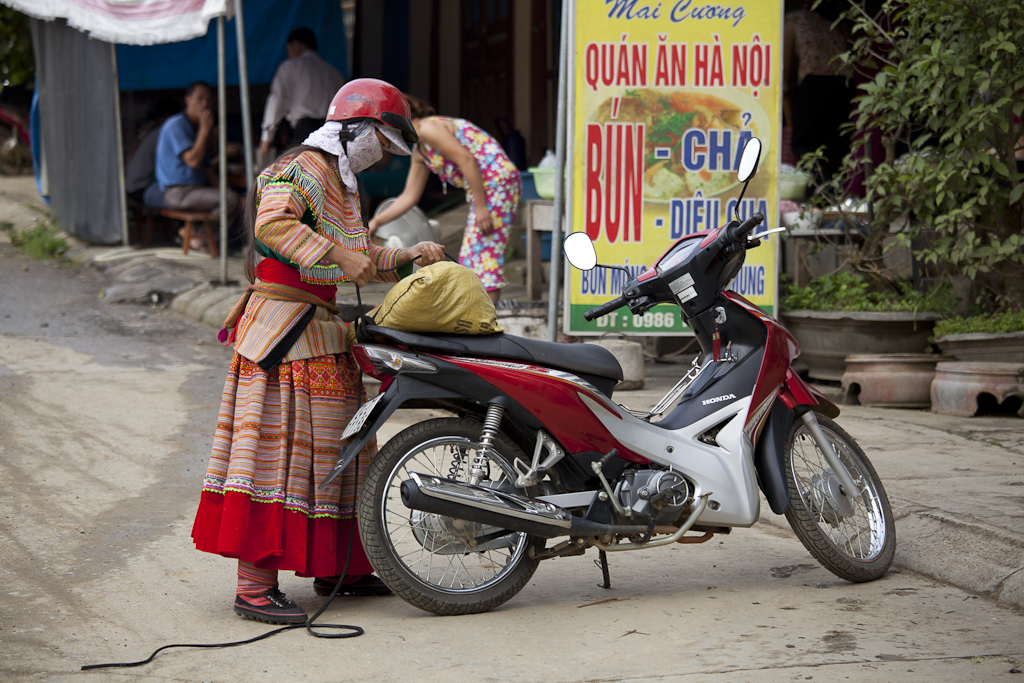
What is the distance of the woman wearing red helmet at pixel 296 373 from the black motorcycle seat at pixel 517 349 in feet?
0.76

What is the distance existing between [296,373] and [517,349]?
69 cm

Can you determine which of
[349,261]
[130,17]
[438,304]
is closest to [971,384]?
[438,304]

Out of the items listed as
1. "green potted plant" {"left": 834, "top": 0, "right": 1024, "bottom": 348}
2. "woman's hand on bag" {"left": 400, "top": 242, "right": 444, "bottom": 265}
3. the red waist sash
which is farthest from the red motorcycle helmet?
"green potted plant" {"left": 834, "top": 0, "right": 1024, "bottom": 348}

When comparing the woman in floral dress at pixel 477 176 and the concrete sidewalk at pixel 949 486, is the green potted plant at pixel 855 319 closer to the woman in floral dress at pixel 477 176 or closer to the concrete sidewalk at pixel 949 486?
the concrete sidewalk at pixel 949 486

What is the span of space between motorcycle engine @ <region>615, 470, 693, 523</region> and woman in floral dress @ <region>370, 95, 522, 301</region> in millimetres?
3080

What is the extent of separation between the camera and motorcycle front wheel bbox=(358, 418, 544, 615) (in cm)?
320

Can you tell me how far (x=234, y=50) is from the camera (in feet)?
37.9

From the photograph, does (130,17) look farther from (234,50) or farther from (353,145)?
(353,145)

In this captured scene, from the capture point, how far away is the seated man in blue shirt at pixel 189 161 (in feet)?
34.4

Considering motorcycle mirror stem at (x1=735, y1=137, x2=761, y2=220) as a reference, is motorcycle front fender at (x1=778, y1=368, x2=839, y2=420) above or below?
below

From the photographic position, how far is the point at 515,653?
3039mm

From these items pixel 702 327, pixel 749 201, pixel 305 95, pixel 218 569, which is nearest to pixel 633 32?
pixel 749 201

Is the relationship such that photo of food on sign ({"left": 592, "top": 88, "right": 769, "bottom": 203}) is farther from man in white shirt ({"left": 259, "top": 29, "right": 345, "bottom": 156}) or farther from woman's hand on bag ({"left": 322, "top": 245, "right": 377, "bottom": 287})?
man in white shirt ({"left": 259, "top": 29, "right": 345, "bottom": 156})

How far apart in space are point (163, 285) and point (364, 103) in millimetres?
7137
